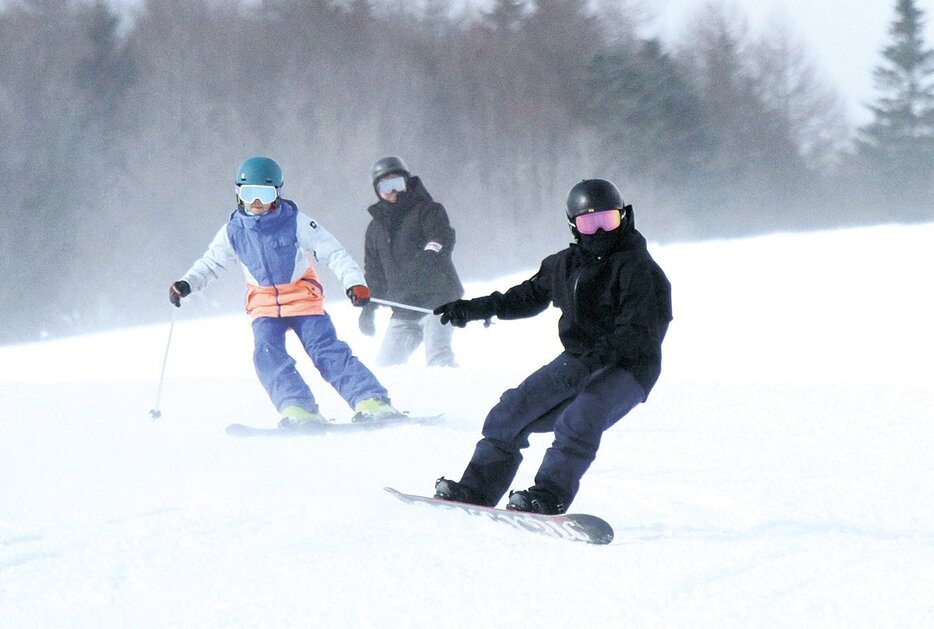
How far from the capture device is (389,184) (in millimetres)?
8094

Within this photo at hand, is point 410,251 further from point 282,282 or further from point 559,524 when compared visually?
point 559,524

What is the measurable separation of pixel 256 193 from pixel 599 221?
2.43 metres

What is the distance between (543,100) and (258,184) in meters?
31.9

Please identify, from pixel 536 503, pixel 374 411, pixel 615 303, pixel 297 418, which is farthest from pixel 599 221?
pixel 297 418

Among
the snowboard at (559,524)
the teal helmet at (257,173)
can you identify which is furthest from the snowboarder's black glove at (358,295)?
the snowboard at (559,524)

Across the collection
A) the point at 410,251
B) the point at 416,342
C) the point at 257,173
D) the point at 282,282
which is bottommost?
the point at 282,282

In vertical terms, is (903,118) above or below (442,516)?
above

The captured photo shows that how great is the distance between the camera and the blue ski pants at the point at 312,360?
5.66m

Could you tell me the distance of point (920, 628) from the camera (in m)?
2.59

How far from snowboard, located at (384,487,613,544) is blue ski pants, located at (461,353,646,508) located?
13cm

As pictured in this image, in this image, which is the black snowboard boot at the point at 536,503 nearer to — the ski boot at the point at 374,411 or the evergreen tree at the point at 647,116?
the ski boot at the point at 374,411

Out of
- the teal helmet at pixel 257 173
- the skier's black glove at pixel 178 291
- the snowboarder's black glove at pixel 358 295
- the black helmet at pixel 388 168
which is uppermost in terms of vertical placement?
the black helmet at pixel 388 168

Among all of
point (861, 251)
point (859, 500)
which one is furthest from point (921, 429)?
point (861, 251)

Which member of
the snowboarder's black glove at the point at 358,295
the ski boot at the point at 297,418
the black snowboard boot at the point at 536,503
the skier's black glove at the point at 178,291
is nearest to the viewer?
the black snowboard boot at the point at 536,503
